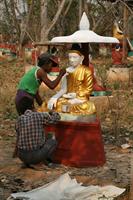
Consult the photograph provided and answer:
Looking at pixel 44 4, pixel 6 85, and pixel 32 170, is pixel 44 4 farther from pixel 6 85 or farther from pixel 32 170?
pixel 32 170

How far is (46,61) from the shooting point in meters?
6.18

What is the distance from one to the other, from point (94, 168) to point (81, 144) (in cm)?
34

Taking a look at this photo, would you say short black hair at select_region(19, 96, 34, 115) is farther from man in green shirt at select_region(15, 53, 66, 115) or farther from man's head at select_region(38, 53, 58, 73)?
man's head at select_region(38, 53, 58, 73)

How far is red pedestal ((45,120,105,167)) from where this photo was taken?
6.06 metres

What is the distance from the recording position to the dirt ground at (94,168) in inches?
213

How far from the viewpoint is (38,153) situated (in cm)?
579

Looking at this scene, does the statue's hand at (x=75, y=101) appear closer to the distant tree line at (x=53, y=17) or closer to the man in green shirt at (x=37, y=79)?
the man in green shirt at (x=37, y=79)

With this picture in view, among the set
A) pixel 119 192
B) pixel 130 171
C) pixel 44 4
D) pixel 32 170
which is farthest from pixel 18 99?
pixel 44 4

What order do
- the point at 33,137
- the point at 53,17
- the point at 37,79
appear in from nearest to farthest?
the point at 33,137 < the point at 37,79 < the point at 53,17

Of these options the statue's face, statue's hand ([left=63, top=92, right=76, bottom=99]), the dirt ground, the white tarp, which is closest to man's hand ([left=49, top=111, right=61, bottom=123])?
statue's hand ([left=63, top=92, right=76, bottom=99])

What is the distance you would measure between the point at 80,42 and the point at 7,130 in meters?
2.81

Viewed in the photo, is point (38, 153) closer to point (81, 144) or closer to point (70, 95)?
point (81, 144)

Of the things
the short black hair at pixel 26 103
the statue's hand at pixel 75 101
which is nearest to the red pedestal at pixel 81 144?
the statue's hand at pixel 75 101

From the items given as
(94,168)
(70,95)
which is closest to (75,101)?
(70,95)
